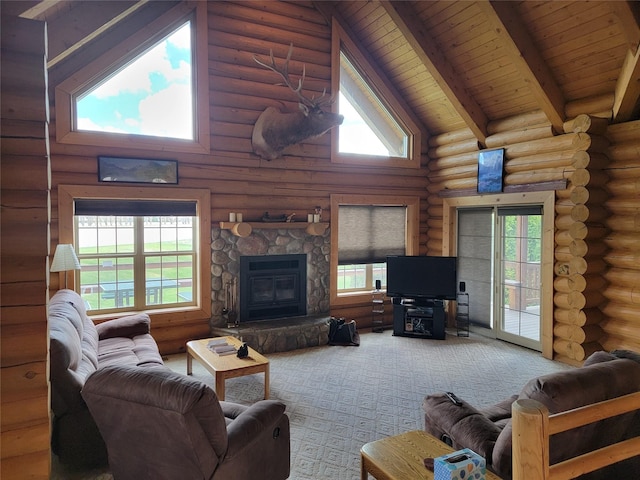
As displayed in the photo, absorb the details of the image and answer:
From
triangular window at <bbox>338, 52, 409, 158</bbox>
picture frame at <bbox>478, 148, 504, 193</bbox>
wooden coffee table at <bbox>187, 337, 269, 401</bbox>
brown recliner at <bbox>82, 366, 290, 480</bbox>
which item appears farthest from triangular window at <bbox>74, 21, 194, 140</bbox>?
picture frame at <bbox>478, 148, 504, 193</bbox>

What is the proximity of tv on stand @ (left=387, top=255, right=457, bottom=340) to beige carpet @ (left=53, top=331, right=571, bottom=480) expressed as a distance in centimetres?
24

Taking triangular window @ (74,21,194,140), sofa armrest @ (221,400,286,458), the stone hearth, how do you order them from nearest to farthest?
sofa armrest @ (221,400,286,458)
triangular window @ (74,21,194,140)
the stone hearth

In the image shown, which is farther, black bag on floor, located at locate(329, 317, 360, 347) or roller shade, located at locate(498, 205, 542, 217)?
black bag on floor, located at locate(329, 317, 360, 347)

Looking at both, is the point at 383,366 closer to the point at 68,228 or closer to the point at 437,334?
the point at 437,334

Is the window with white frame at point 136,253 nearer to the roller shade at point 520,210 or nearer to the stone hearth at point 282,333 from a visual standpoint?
the stone hearth at point 282,333

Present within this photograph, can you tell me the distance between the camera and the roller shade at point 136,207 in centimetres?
517

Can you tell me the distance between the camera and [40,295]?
207 cm

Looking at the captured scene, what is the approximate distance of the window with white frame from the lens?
5.30m

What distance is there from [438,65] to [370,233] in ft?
9.02

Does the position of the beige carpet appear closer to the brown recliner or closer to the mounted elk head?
the brown recliner

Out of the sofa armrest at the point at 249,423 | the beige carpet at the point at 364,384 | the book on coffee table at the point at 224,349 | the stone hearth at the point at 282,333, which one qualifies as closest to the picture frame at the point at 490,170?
the beige carpet at the point at 364,384

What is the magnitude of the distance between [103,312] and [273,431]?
3.67 meters

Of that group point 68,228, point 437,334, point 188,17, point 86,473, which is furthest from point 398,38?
point 86,473

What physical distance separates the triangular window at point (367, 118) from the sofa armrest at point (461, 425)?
4.56 meters
